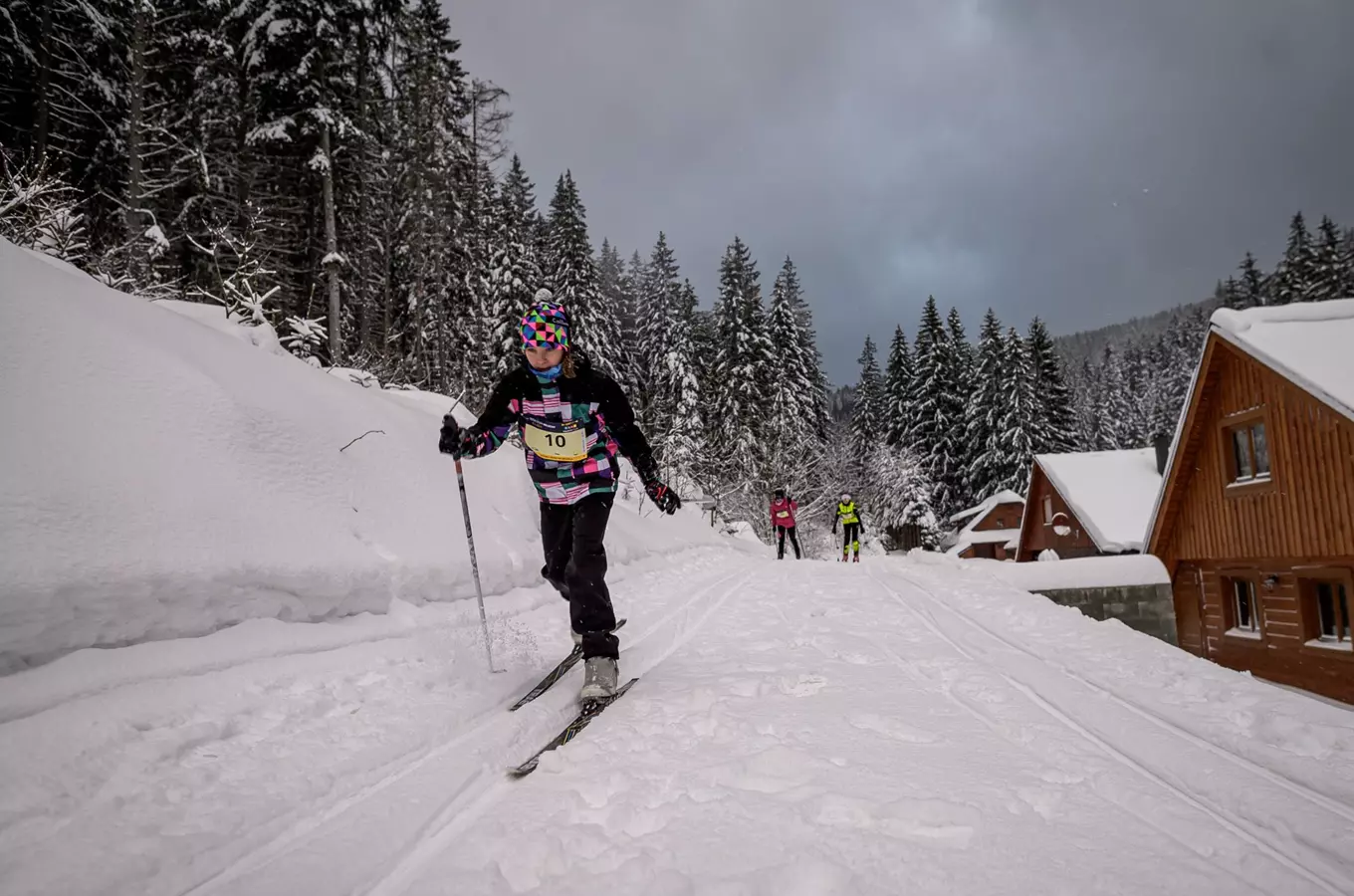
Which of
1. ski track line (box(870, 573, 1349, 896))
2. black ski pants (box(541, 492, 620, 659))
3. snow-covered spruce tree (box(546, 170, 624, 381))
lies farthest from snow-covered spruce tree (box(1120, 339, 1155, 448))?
black ski pants (box(541, 492, 620, 659))

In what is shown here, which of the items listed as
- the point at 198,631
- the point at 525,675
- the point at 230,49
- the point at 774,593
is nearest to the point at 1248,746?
the point at 525,675

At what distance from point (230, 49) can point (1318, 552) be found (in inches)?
1165

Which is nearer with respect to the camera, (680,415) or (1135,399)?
(680,415)

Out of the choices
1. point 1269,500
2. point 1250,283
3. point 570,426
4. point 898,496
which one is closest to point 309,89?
point 570,426

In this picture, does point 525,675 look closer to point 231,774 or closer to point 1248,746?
point 231,774

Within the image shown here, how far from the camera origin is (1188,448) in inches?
654

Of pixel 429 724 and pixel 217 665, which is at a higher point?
pixel 217 665

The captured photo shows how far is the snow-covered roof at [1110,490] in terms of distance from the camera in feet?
79.4

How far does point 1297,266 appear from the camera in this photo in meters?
46.0

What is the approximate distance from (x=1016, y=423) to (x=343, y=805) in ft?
162

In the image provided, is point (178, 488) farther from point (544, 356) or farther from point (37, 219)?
point (37, 219)

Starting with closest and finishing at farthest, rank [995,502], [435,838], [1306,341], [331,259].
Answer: [435,838], [1306,341], [331,259], [995,502]

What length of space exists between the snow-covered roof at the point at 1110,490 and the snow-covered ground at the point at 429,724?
23.0 m

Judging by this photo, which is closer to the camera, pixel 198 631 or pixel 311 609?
pixel 198 631
